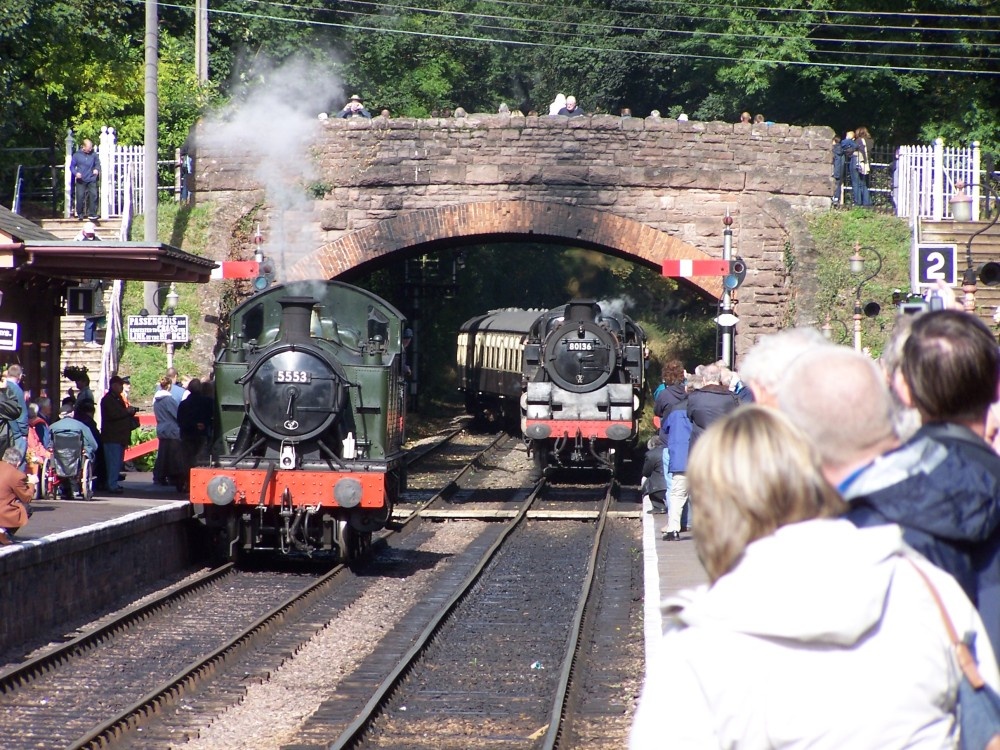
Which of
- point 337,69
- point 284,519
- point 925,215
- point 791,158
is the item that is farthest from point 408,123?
point 337,69

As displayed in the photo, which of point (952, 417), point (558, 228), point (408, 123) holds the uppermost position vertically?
point (408, 123)

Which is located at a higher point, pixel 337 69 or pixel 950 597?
pixel 337 69

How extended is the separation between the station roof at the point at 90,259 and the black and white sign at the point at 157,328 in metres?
2.50

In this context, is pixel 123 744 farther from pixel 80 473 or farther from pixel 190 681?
pixel 80 473

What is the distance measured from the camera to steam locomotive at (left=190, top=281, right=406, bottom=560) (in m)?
12.6

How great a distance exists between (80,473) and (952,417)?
41.0 ft

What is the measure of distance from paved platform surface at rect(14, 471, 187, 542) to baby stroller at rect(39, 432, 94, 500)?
18 centimetres

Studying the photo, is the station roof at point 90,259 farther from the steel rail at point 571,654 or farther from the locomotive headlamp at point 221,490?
the steel rail at point 571,654

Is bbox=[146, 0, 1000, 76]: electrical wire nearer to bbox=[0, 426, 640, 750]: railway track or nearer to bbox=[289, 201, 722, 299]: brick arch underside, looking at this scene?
bbox=[289, 201, 722, 299]: brick arch underside

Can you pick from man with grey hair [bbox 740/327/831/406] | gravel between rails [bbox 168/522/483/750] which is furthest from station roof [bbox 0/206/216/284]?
man with grey hair [bbox 740/327/831/406]

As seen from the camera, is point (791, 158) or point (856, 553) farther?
point (791, 158)

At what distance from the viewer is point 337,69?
137 ft

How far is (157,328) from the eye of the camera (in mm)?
18484

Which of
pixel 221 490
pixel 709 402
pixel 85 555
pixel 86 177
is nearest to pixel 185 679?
pixel 85 555
